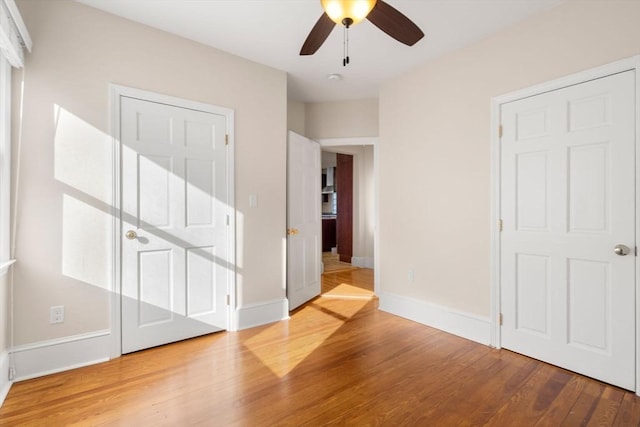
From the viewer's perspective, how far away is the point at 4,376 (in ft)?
6.77

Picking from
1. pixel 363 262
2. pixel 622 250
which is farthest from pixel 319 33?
pixel 363 262

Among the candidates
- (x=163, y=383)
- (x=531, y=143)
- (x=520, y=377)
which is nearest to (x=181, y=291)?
(x=163, y=383)

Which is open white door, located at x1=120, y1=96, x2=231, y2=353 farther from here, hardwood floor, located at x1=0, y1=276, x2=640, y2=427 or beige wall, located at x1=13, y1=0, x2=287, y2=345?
hardwood floor, located at x1=0, y1=276, x2=640, y2=427

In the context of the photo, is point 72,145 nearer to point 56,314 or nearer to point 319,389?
point 56,314

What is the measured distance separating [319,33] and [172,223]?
2.01 meters

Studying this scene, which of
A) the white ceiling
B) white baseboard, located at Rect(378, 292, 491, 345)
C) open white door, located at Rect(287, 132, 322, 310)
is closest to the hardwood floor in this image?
white baseboard, located at Rect(378, 292, 491, 345)

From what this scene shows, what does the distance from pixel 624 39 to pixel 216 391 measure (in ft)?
11.7

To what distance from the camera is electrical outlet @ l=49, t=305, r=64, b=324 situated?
231 cm

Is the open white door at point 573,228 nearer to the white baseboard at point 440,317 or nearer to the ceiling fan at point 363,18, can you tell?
the white baseboard at point 440,317

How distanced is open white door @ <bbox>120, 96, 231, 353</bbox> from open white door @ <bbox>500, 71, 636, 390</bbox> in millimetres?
2644

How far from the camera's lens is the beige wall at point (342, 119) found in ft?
14.5

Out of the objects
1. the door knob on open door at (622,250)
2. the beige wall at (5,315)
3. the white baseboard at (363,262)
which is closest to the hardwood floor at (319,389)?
the beige wall at (5,315)

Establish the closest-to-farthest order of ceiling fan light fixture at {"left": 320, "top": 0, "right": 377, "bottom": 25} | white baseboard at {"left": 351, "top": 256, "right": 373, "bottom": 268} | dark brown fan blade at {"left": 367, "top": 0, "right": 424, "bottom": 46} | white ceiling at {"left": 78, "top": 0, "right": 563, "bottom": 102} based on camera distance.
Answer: ceiling fan light fixture at {"left": 320, "top": 0, "right": 377, "bottom": 25}
dark brown fan blade at {"left": 367, "top": 0, "right": 424, "bottom": 46}
white ceiling at {"left": 78, "top": 0, "right": 563, "bottom": 102}
white baseboard at {"left": 351, "top": 256, "right": 373, "bottom": 268}

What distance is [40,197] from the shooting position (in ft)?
7.50
